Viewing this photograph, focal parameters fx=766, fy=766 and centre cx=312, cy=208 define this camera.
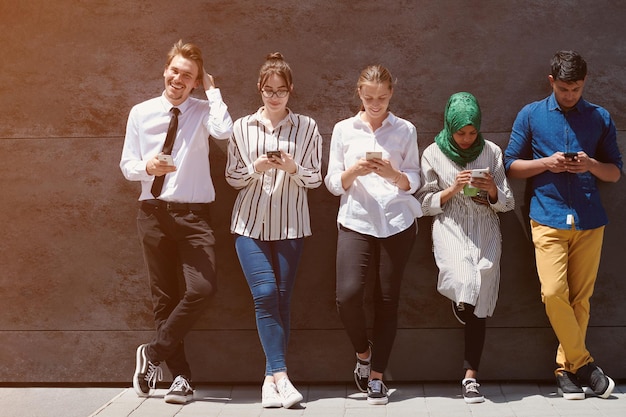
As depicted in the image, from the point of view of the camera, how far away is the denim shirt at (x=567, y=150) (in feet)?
16.3

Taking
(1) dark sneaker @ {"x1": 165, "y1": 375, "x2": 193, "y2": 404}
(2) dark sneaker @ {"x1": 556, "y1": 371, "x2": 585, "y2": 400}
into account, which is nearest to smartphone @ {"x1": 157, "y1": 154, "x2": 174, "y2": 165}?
(1) dark sneaker @ {"x1": 165, "y1": 375, "x2": 193, "y2": 404}

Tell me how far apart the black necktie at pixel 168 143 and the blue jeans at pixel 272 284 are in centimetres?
61

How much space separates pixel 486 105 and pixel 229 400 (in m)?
2.69

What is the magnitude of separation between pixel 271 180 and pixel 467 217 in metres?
1.30

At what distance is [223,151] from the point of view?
5.46 metres

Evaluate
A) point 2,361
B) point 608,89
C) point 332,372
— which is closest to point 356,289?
point 332,372

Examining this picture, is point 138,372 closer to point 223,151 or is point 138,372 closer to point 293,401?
point 293,401

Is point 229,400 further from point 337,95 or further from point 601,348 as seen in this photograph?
point 601,348

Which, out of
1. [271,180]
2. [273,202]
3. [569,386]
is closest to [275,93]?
[271,180]

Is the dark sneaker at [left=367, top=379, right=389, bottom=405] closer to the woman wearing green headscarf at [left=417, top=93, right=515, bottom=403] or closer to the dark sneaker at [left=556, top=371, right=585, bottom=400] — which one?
the woman wearing green headscarf at [left=417, top=93, right=515, bottom=403]

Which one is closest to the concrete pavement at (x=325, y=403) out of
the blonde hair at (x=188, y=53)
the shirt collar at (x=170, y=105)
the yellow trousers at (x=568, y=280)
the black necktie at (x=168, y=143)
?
the yellow trousers at (x=568, y=280)

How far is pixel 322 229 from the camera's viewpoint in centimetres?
544

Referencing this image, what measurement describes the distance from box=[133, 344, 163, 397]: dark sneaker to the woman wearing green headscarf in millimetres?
1998

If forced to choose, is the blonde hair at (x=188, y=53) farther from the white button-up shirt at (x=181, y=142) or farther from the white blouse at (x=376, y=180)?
the white blouse at (x=376, y=180)
